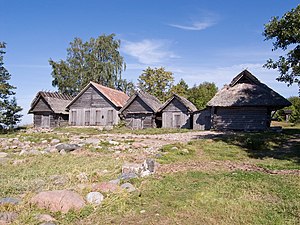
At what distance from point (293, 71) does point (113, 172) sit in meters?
13.7

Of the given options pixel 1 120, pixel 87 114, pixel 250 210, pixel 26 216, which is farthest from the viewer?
pixel 87 114

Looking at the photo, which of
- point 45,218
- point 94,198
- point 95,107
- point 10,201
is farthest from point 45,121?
point 45,218

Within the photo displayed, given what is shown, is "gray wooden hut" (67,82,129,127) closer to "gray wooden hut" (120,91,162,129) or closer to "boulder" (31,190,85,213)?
"gray wooden hut" (120,91,162,129)

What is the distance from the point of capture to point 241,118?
26.5m

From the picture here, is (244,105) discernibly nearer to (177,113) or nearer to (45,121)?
(177,113)

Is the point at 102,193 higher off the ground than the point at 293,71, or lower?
lower

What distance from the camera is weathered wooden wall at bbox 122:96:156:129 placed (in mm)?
33125

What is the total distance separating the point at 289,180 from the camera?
26.8 feet

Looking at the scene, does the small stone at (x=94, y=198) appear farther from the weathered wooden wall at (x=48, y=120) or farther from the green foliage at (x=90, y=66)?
the green foliage at (x=90, y=66)

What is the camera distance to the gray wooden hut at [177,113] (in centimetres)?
3136

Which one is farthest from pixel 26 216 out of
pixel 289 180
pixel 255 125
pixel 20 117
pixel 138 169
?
pixel 20 117

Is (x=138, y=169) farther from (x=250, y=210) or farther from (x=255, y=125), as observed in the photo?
(x=255, y=125)

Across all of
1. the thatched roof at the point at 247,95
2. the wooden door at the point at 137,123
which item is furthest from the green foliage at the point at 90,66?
the thatched roof at the point at 247,95

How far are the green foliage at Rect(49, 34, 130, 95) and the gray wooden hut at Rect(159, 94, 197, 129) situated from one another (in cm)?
2067
